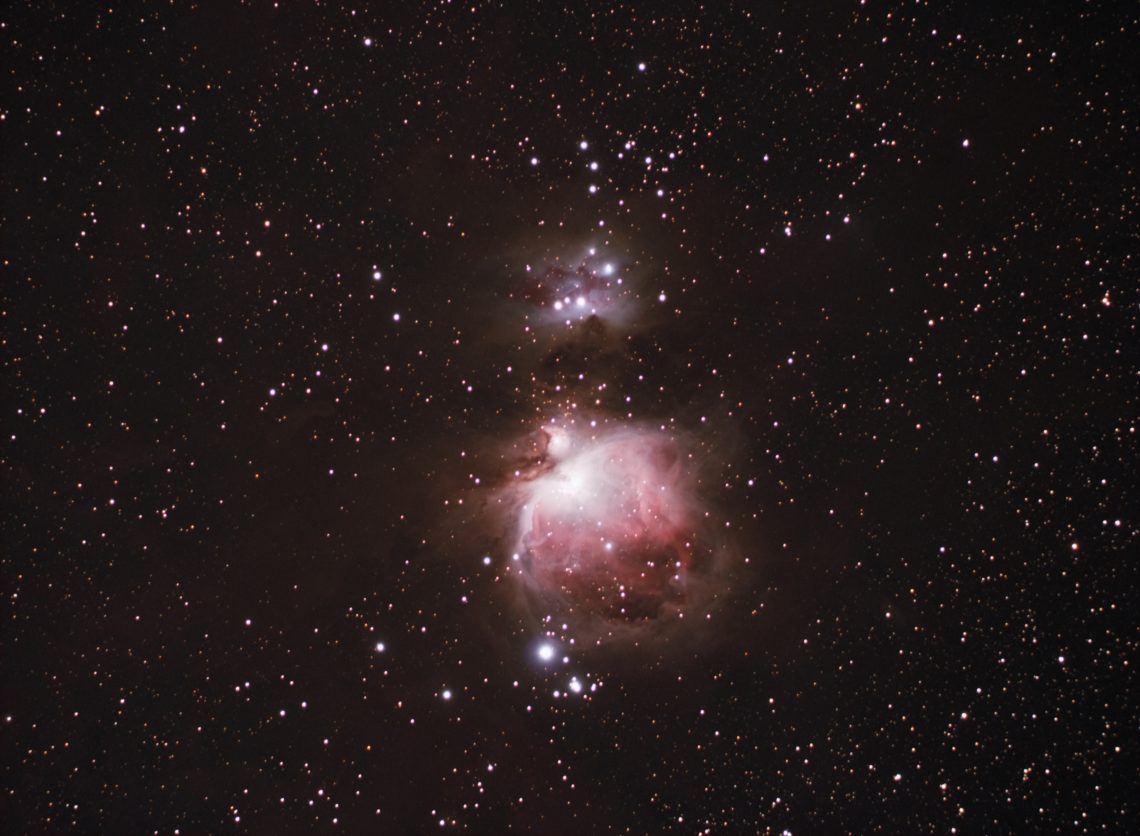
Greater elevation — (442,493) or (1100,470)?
(442,493)

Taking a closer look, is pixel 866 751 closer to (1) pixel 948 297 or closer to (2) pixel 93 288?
(1) pixel 948 297

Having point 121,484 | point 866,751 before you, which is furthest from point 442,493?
point 866,751

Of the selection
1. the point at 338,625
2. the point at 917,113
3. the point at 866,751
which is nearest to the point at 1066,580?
the point at 866,751

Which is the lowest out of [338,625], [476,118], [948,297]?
[338,625]

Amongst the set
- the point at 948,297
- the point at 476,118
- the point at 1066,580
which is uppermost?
the point at 476,118

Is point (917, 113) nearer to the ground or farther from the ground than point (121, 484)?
farther from the ground

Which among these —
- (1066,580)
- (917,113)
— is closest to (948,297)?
(917,113)

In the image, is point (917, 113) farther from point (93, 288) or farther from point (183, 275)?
point (93, 288)
